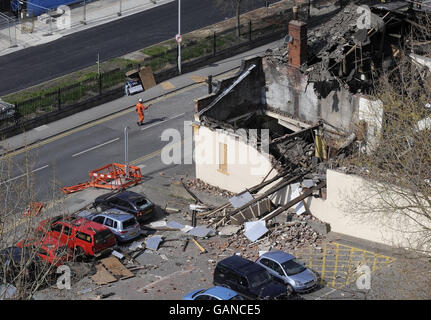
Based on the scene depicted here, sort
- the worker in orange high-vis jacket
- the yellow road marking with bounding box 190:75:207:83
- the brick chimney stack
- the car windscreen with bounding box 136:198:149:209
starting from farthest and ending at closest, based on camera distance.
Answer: the yellow road marking with bounding box 190:75:207:83
the worker in orange high-vis jacket
the brick chimney stack
the car windscreen with bounding box 136:198:149:209

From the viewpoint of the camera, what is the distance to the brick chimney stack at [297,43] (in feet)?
133

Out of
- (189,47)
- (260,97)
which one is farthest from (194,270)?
(189,47)

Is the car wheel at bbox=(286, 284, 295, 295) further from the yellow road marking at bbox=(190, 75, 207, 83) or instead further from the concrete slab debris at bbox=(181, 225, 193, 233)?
the yellow road marking at bbox=(190, 75, 207, 83)

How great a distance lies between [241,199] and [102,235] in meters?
6.84

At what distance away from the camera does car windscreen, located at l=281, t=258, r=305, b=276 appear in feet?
103

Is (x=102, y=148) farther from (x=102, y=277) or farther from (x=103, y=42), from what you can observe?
(x=103, y=42)

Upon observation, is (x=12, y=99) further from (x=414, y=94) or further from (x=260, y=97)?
(x=414, y=94)

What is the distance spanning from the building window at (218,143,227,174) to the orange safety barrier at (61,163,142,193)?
480cm

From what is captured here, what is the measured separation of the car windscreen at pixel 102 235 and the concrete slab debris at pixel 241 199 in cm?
599

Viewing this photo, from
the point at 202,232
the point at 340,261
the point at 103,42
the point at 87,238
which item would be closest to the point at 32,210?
the point at 87,238

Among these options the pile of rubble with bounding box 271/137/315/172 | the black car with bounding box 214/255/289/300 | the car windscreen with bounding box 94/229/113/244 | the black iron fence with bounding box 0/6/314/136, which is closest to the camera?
the black car with bounding box 214/255/289/300

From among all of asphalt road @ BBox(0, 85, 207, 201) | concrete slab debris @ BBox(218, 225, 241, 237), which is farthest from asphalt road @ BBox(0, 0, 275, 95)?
concrete slab debris @ BBox(218, 225, 241, 237)

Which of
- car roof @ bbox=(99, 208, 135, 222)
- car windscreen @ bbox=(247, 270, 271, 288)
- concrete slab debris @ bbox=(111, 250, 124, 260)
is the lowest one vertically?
concrete slab debris @ bbox=(111, 250, 124, 260)

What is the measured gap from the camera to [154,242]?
1447 inches
